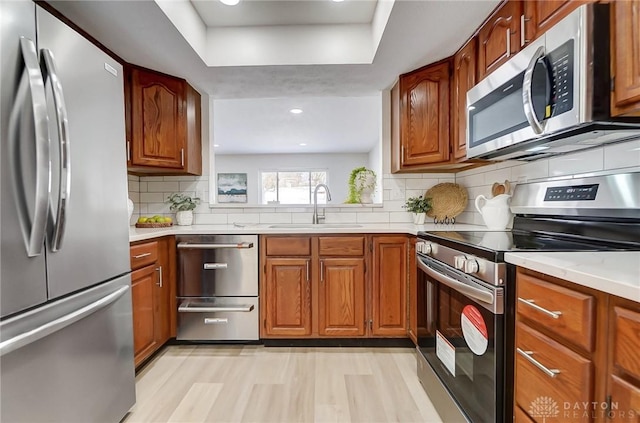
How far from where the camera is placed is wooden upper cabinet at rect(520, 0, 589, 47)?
123cm

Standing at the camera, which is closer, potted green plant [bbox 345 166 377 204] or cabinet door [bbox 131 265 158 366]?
cabinet door [bbox 131 265 158 366]

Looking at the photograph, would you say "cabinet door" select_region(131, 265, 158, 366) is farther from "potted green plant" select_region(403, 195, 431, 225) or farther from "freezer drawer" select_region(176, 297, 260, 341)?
"potted green plant" select_region(403, 195, 431, 225)

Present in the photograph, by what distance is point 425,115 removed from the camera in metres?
2.43

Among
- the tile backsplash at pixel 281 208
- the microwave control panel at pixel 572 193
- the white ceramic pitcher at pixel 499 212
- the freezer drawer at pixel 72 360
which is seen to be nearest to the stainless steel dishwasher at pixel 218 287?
the tile backsplash at pixel 281 208

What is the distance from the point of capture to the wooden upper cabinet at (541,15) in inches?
48.4

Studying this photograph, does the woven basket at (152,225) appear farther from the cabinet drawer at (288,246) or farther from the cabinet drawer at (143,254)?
the cabinet drawer at (288,246)

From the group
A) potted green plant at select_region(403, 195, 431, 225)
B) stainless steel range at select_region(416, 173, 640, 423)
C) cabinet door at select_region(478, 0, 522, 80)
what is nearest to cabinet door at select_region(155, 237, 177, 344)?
stainless steel range at select_region(416, 173, 640, 423)

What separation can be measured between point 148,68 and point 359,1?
159cm

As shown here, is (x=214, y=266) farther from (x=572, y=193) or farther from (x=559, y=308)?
(x=572, y=193)

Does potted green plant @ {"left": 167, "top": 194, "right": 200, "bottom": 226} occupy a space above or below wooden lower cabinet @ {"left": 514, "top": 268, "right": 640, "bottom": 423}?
above

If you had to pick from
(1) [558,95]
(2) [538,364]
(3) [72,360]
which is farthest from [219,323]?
(1) [558,95]

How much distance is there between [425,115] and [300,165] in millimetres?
5778

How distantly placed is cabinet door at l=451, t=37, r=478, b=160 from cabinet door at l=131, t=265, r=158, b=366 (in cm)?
224

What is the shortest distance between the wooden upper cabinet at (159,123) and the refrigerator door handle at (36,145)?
1430 mm
